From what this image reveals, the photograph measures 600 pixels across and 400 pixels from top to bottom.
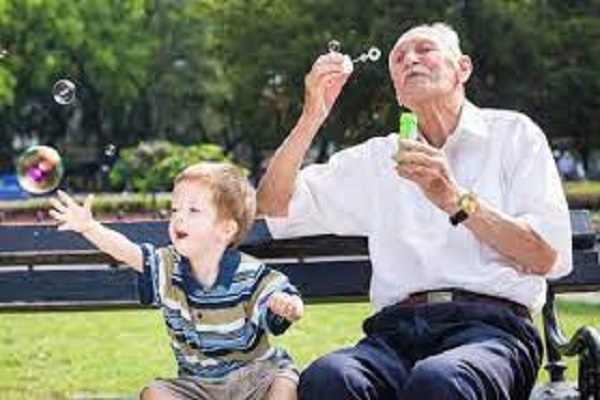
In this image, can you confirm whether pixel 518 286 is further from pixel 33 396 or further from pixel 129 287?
pixel 33 396

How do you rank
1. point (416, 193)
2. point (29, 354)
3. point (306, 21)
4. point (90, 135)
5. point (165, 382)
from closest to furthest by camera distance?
point (165, 382), point (416, 193), point (29, 354), point (306, 21), point (90, 135)

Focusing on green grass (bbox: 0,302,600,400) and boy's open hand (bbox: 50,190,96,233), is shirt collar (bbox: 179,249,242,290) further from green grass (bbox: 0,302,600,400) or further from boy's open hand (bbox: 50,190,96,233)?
green grass (bbox: 0,302,600,400)

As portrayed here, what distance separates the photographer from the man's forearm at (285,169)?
4246mm

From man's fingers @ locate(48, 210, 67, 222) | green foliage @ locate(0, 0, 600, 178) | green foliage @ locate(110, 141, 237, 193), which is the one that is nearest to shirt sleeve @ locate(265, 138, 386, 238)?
man's fingers @ locate(48, 210, 67, 222)

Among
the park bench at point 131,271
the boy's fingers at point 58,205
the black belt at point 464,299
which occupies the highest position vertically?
the boy's fingers at point 58,205

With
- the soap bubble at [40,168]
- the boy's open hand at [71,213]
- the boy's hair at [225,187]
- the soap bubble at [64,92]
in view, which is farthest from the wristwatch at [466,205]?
the soap bubble at [64,92]

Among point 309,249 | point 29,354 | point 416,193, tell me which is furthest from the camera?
point 29,354

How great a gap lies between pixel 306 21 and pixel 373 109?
8.29 ft

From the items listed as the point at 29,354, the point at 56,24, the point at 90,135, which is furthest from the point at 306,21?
the point at 90,135

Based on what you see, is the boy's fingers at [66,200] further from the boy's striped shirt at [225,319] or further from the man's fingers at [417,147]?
the man's fingers at [417,147]

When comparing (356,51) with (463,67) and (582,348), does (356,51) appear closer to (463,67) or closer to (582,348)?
(463,67)

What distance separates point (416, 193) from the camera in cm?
411

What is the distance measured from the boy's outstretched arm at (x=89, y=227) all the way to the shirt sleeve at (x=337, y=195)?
0.61 meters

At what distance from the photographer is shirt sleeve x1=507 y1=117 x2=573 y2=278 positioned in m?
3.90
